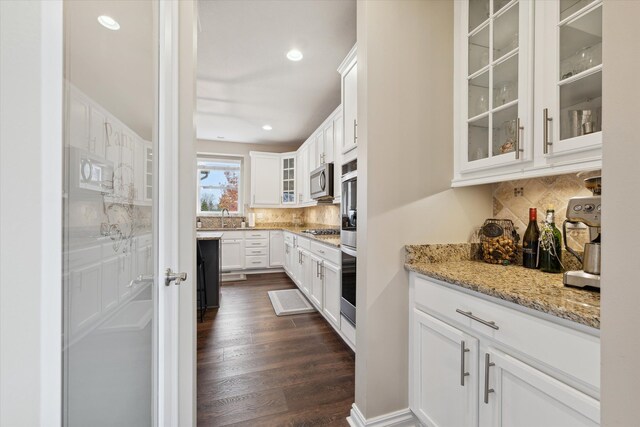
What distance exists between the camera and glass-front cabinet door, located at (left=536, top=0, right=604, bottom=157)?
1.03 m

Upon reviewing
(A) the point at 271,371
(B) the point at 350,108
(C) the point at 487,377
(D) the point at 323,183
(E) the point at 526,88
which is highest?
(B) the point at 350,108

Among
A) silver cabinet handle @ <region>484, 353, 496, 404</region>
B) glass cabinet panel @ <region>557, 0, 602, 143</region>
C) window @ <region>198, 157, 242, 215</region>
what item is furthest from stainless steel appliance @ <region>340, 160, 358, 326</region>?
window @ <region>198, 157, 242, 215</region>

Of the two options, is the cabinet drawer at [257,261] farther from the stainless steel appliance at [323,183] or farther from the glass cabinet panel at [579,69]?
the glass cabinet panel at [579,69]

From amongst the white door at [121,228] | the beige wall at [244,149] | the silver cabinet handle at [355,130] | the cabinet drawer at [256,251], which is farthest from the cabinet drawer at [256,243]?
the white door at [121,228]

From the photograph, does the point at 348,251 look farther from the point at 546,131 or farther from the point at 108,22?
the point at 108,22

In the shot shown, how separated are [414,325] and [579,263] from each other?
0.83m

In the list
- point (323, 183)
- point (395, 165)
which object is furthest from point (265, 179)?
point (395, 165)

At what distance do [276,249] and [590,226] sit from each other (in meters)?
4.65

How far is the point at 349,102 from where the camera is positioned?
7.45 feet

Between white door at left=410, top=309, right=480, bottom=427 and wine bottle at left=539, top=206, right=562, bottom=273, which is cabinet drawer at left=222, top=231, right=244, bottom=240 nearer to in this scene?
white door at left=410, top=309, right=480, bottom=427

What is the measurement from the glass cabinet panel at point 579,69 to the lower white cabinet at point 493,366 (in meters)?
0.80

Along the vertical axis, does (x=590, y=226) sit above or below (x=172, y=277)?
above

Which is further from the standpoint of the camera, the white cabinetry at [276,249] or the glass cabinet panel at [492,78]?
the white cabinetry at [276,249]

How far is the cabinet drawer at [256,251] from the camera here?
5.07 metres
